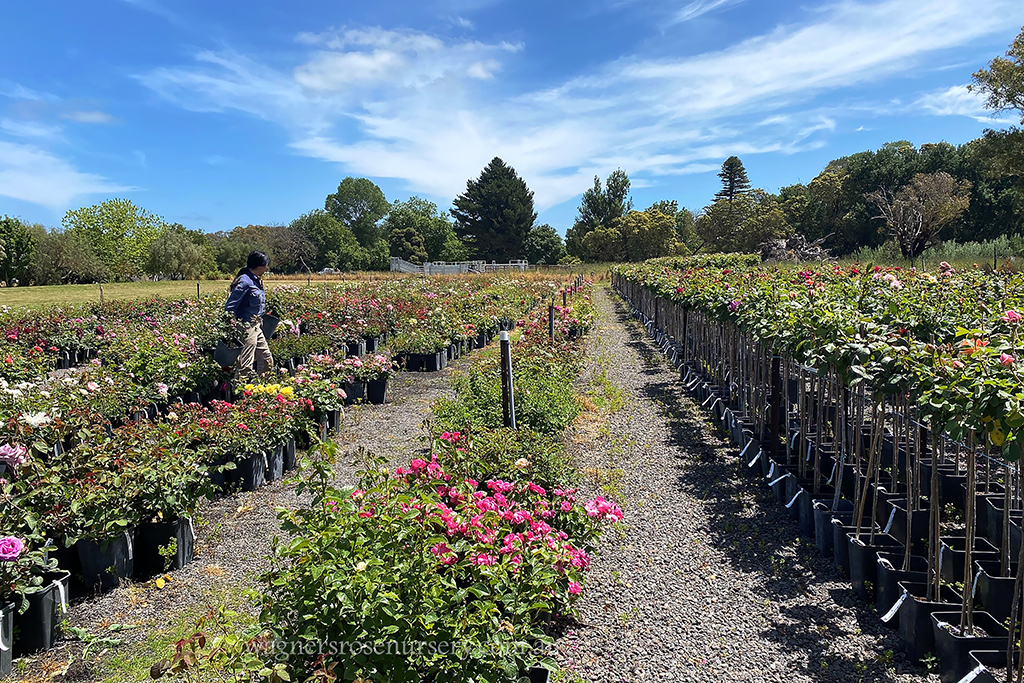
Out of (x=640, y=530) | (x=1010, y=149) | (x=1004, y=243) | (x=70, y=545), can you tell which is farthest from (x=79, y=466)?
(x=1004, y=243)

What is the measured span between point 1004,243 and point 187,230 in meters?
63.8

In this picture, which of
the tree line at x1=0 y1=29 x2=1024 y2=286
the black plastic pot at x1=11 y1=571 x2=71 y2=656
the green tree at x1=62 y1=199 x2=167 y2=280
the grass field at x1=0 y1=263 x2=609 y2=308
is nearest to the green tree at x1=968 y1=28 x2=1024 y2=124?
the tree line at x1=0 y1=29 x2=1024 y2=286

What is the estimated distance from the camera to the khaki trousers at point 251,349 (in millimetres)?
7168

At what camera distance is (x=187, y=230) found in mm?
60688

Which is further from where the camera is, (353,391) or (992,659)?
(353,391)

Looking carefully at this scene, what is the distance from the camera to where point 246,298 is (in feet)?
23.2

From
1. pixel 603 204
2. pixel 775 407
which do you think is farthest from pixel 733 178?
pixel 775 407

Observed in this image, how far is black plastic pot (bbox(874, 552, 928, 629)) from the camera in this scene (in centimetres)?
310

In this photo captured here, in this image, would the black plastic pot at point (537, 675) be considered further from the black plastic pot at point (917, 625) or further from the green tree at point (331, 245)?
the green tree at point (331, 245)

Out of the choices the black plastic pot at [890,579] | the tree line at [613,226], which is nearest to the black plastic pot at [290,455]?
the black plastic pot at [890,579]

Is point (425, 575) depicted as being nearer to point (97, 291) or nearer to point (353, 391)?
point (353, 391)

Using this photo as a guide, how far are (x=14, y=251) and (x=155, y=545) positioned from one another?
42.4 meters

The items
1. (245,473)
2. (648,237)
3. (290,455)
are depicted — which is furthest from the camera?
(648,237)

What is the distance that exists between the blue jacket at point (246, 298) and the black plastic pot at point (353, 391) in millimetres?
1398
